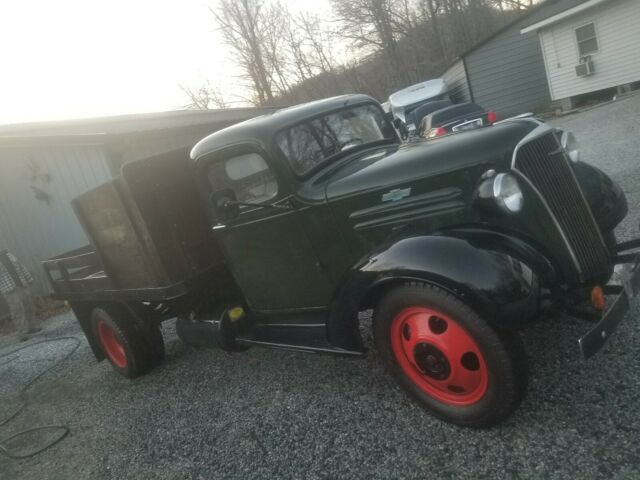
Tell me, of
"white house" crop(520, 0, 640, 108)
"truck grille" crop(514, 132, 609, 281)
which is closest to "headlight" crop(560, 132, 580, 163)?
"truck grille" crop(514, 132, 609, 281)

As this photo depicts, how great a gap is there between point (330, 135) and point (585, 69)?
15181 mm

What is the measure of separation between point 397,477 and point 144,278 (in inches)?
100

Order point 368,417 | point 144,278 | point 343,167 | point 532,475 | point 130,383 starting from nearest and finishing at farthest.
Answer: point 532,475, point 368,417, point 343,167, point 144,278, point 130,383

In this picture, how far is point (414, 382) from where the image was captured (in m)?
2.54

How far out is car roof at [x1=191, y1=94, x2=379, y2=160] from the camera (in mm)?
2977

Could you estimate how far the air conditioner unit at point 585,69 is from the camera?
14.5m

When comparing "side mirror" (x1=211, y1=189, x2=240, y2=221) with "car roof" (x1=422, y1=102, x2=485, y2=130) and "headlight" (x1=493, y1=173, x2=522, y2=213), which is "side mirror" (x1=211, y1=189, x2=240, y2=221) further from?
"car roof" (x1=422, y1=102, x2=485, y2=130)

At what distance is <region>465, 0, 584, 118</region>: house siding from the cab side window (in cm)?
1771

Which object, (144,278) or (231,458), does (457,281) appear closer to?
(231,458)

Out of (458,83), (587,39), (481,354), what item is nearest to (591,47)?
(587,39)

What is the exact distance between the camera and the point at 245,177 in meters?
3.15

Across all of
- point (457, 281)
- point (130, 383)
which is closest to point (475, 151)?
point (457, 281)

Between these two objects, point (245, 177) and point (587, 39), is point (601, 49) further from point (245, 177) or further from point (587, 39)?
point (245, 177)

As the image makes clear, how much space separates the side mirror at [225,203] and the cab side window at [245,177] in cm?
13
